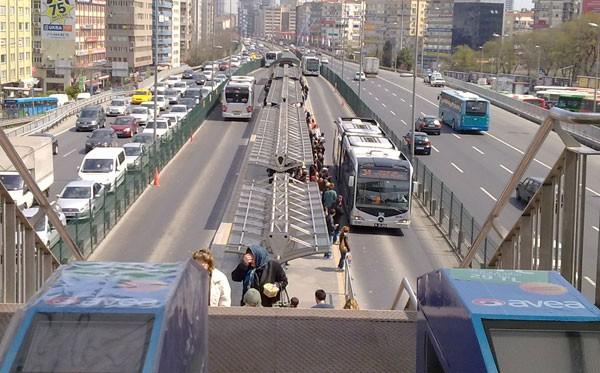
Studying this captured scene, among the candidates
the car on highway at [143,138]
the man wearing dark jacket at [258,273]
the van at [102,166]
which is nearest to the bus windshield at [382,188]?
the van at [102,166]

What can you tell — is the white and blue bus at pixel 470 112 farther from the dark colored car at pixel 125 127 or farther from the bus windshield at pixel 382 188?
the bus windshield at pixel 382 188

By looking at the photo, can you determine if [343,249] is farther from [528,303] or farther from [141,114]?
[141,114]

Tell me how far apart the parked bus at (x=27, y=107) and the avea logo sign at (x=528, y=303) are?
2636 inches

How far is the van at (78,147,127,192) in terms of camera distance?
31.9m

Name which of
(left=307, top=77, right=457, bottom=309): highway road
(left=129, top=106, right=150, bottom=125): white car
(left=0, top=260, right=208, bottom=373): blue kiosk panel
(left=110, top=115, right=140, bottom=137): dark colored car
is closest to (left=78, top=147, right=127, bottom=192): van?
(left=307, top=77, right=457, bottom=309): highway road

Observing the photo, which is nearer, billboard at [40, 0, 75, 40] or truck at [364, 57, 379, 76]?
billboard at [40, 0, 75, 40]

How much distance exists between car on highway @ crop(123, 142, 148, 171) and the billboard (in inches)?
1674

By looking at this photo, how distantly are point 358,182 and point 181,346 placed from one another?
74.2 feet

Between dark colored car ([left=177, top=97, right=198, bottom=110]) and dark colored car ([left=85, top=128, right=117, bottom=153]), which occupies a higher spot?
dark colored car ([left=177, top=97, right=198, bottom=110])

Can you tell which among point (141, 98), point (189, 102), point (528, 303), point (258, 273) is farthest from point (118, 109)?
point (528, 303)

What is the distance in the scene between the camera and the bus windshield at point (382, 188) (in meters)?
26.4

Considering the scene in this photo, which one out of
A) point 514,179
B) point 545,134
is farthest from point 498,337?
point 514,179

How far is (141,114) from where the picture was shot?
56.1 metres

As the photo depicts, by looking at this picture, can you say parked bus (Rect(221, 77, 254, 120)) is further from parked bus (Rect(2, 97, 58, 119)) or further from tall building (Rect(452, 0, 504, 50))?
tall building (Rect(452, 0, 504, 50))
